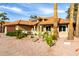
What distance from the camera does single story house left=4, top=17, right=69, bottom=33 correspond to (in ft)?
37.3

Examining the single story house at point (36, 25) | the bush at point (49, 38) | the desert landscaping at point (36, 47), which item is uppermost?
the single story house at point (36, 25)

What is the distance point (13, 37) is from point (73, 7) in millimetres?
1219

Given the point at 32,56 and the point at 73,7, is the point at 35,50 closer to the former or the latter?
the point at 32,56

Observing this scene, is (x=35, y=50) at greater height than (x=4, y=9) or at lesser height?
lesser

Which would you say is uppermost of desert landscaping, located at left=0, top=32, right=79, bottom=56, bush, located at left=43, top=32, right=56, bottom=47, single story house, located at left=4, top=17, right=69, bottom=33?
single story house, located at left=4, top=17, right=69, bottom=33

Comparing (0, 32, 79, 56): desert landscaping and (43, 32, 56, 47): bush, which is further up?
(43, 32, 56, 47): bush

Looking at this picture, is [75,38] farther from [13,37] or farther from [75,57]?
[13,37]

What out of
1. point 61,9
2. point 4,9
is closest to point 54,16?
point 61,9

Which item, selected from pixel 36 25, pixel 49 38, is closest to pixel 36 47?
pixel 49 38

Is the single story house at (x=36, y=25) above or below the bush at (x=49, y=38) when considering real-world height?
above

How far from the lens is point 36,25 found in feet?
37.4

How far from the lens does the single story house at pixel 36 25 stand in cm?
1138

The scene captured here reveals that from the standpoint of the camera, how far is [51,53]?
37.2 feet

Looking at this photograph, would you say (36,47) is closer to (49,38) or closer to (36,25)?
(49,38)
